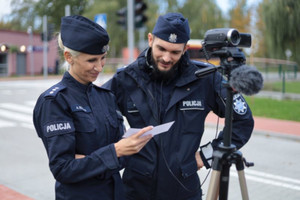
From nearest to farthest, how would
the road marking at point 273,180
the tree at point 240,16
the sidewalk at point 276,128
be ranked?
the road marking at point 273,180
the sidewalk at point 276,128
the tree at point 240,16

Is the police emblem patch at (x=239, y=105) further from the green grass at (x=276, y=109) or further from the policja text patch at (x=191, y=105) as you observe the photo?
the green grass at (x=276, y=109)

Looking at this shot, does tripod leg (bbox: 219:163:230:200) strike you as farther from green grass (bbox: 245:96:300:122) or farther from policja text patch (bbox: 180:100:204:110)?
green grass (bbox: 245:96:300:122)

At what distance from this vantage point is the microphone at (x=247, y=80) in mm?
1613

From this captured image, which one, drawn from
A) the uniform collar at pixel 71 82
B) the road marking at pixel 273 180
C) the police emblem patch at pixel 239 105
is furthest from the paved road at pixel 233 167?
the uniform collar at pixel 71 82

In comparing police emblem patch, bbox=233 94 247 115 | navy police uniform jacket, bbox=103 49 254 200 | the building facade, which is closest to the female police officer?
navy police uniform jacket, bbox=103 49 254 200

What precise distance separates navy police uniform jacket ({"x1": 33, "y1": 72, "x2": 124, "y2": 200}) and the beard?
43 centimetres

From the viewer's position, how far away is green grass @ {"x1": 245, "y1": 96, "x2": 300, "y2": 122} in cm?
1077

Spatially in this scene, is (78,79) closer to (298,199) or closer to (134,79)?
(134,79)

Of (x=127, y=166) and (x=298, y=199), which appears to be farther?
(x=298, y=199)

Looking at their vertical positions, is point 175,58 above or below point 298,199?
above

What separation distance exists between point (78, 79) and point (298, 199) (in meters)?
3.81

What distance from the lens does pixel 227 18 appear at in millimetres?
41000

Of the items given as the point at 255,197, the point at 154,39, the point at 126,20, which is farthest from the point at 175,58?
the point at 126,20

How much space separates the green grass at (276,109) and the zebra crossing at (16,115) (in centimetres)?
670
